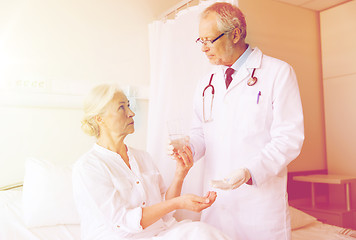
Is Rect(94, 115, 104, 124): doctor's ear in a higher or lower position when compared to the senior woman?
higher

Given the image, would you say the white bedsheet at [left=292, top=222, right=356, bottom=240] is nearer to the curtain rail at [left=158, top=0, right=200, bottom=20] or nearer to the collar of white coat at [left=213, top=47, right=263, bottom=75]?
the collar of white coat at [left=213, top=47, right=263, bottom=75]

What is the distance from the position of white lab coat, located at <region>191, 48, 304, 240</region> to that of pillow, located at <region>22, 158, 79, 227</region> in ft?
2.72

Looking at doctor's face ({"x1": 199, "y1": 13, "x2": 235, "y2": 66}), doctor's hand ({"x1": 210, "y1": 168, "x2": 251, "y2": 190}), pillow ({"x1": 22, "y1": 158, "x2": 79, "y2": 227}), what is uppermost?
doctor's face ({"x1": 199, "y1": 13, "x2": 235, "y2": 66})

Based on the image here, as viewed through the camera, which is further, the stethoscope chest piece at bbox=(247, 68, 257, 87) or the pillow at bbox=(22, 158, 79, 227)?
the pillow at bbox=(22, 158, 79, 227)

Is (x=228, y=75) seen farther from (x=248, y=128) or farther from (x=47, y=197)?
(x=47, y=197)

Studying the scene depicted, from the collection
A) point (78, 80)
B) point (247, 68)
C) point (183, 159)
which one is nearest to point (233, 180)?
point (183, 159)

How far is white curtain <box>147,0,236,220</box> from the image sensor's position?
229 cm

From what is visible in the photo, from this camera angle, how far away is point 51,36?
8.25 feet

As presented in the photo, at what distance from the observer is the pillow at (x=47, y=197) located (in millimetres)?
1965

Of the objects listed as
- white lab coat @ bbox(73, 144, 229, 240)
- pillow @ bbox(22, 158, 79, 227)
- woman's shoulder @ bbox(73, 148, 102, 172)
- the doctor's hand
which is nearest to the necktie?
the doctor's hand

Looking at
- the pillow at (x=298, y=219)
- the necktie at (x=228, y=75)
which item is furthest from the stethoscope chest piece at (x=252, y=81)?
the pillow at (x=298, y=219)

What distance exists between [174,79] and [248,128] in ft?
3.02

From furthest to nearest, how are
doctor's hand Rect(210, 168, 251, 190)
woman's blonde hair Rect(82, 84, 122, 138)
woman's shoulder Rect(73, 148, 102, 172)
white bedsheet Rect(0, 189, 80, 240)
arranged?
1. white bedsheet Rect(0, 189, 80, 240)
2. woman's blonde hair Rect(82, 84, 122, 138)
3. woman's shoulder Rect(73, 148, 102, 172)
4. doctor's hand Rect(210, 168, 251, 190)

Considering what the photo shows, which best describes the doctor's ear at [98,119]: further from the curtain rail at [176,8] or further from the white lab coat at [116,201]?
the curtain rail at [176,8]
